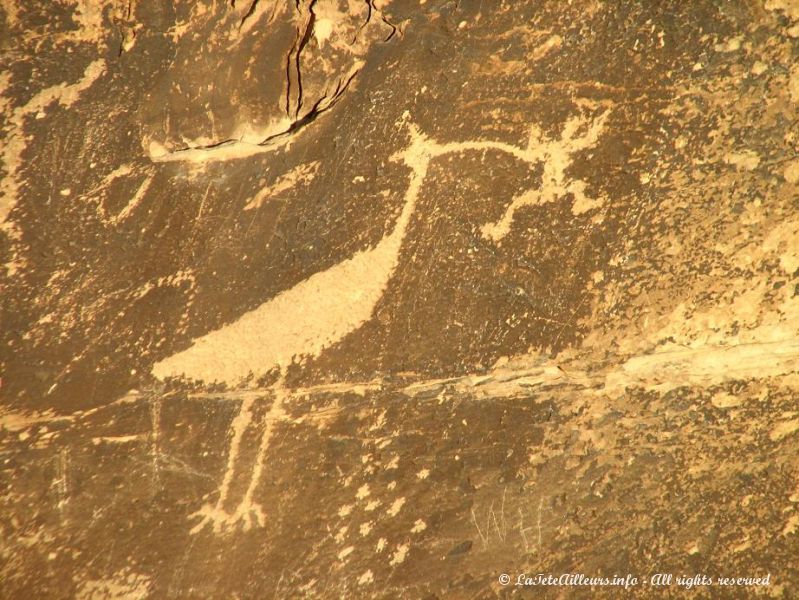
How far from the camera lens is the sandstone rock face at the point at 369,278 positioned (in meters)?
1.44

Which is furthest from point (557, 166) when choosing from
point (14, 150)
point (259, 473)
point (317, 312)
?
point (14, 150)

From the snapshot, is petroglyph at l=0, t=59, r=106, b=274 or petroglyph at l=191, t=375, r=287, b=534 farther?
petroglyph at l=191, t=375, r=287, b=534

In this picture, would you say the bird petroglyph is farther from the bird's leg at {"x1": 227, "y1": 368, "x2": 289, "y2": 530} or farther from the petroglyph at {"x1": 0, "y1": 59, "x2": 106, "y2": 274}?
the petroglyph at {"x1": 0, "y1": 59, "x2": 106, "y2": 274}

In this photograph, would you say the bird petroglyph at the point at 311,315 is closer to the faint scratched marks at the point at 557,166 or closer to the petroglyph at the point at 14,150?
the faint scratched marks at the point at 557,166

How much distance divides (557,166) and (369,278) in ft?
1.81

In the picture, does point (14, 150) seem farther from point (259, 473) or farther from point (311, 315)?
point (259, 473)

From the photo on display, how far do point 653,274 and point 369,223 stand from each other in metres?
0.74

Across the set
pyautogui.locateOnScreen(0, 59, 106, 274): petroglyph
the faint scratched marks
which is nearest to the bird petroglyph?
the faint scratched marks

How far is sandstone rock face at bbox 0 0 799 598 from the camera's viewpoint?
1439 millimetres

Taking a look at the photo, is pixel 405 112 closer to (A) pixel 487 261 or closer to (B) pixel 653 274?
(A) pixel 487 261

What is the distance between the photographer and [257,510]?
1.55 metres

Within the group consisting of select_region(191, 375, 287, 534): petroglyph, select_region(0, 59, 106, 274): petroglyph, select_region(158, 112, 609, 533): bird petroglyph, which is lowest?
select_region(191, 375, 287, 534): petroglyph

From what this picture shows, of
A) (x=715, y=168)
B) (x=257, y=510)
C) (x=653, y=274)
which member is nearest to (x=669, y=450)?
(x=653, y=274)

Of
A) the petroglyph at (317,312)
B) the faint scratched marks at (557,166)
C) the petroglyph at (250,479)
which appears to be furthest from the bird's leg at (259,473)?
the faint scratched marks at (557,166)
